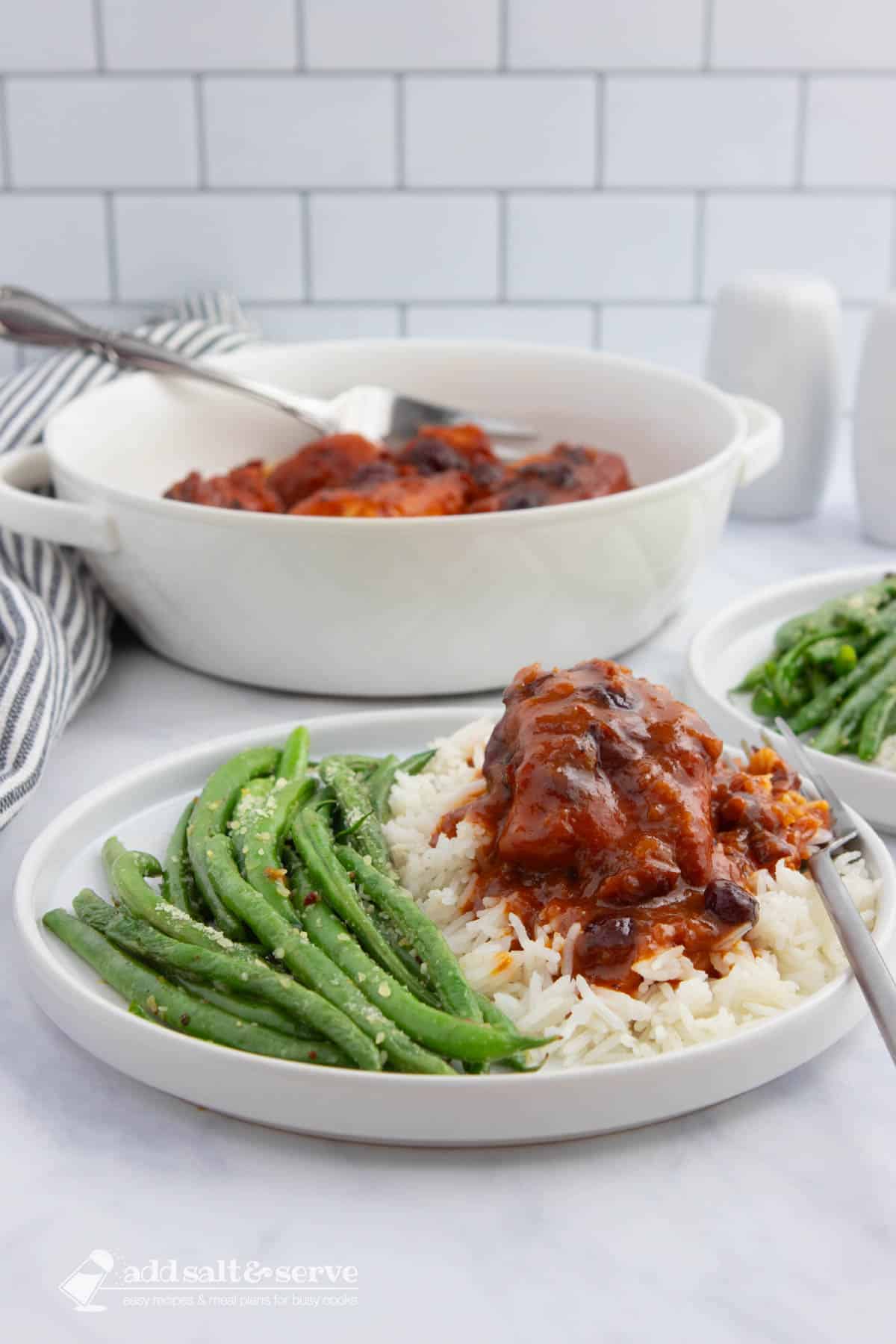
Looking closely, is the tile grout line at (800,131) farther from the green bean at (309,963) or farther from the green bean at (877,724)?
the green bean at (309,963)

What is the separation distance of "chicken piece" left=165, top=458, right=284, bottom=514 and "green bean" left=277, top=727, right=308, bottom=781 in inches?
18.2

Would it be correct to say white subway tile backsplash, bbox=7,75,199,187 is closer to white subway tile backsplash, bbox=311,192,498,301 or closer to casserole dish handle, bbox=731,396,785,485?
white subway tile backsplash, bbox=311,192,498,301

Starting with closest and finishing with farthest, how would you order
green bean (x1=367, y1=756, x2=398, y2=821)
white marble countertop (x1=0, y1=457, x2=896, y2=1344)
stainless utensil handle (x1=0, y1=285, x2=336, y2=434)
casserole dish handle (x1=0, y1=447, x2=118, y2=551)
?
white marble countertop (x1=0, y1=457, x2=896, y2=1344), green bean (x1=367, y1=756, x2=398, y2=821), casserole dish handle (x1=0, y1=447, x2=118, y2=551), stainless utensil handle (x1=0, y1=285, x2=336, y2=434)

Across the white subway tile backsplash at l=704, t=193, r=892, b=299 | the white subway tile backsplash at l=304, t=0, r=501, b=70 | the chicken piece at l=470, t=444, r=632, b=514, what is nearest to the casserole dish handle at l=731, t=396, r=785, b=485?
the chicken piece at l=470, t=444, r=632, b=514

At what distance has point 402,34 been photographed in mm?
2938

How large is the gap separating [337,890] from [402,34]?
219 centimetres

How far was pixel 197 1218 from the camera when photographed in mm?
1039

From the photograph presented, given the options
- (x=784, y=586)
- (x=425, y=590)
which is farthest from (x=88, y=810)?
(x=784, y=586)

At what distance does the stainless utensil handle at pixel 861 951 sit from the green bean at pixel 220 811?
1.65 ft

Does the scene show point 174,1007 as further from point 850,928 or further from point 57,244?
point 57,244

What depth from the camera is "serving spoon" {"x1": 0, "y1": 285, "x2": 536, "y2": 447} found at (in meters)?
2.24

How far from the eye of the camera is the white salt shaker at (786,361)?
8.70 feet

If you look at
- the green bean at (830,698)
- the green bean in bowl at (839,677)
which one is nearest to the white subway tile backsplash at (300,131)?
the green bean in bowl at (839,677)

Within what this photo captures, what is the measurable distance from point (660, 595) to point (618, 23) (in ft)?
4.99
